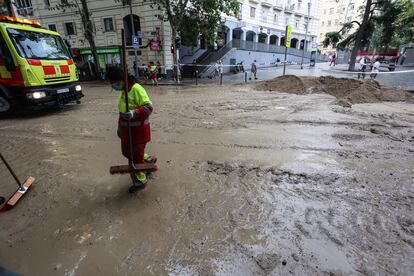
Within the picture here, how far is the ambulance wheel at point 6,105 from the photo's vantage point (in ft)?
24.7

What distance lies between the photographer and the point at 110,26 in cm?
2288

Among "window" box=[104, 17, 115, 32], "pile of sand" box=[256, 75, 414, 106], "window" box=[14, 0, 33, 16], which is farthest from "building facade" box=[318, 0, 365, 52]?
"window" box=[14, 0, 33, 16]

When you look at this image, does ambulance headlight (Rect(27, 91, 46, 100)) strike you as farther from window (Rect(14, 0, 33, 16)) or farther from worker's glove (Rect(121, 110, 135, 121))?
window (Rect(14, 0, 33, 16))

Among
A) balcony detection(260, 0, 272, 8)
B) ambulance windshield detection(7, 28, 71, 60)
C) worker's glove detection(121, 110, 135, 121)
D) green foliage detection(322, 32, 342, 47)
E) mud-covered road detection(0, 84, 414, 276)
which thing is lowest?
mud-covered road detection(0, 84, 414, 276)

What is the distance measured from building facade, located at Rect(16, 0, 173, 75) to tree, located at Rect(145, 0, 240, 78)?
193 cm

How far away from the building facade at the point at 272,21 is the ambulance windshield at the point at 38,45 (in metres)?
20.1

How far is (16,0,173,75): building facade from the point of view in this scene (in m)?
20.9

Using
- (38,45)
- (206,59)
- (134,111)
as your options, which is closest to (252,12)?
(206,59)

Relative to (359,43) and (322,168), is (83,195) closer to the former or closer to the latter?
(322,168)

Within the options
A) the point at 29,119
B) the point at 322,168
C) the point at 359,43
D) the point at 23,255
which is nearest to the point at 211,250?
the point at 23,255

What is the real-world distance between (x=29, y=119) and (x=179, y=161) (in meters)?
6.04

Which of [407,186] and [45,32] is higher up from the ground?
[45,32]

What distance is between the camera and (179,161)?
4.59 m

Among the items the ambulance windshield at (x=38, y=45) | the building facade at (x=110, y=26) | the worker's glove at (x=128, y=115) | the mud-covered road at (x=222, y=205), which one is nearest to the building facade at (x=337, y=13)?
the building facade at (x=110, y=26)
